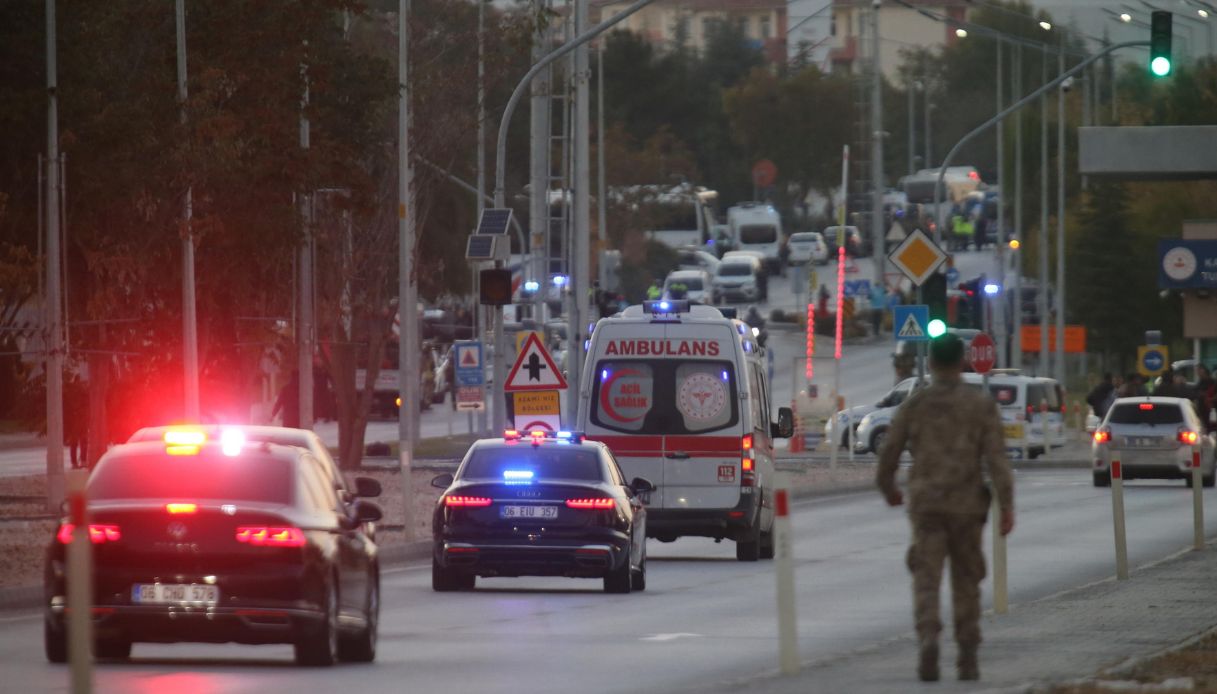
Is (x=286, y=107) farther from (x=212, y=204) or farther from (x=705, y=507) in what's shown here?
(x=705, y=507)

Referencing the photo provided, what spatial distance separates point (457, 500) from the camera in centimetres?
2219

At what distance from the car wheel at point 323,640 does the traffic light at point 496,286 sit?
49.9 ft

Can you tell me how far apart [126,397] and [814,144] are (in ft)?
351

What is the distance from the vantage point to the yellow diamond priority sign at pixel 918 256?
3111cm

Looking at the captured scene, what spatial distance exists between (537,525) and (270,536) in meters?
7.62

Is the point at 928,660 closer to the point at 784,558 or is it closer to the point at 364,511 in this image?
the point at 784,558

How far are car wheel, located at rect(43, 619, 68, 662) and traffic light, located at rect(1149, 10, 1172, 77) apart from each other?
59.3ft

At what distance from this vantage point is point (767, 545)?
2802 centimetres

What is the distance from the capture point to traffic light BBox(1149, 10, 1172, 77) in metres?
30.0

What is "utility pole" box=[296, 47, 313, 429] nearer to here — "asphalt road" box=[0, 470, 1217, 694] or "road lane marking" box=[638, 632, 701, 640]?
"asphalt road" box=[0, 470, 1217, 694]

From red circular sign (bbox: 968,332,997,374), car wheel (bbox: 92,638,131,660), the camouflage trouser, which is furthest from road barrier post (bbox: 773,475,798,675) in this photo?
red circular sign (bbox: 968,332,997,374)

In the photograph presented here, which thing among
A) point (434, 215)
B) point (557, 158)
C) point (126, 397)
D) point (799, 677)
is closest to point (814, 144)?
point (557, 158)

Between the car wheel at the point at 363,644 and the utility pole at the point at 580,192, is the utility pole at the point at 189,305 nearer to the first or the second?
the utility pole at the point at 580,192

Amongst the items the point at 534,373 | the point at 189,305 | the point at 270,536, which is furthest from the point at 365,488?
the point at 189,305
